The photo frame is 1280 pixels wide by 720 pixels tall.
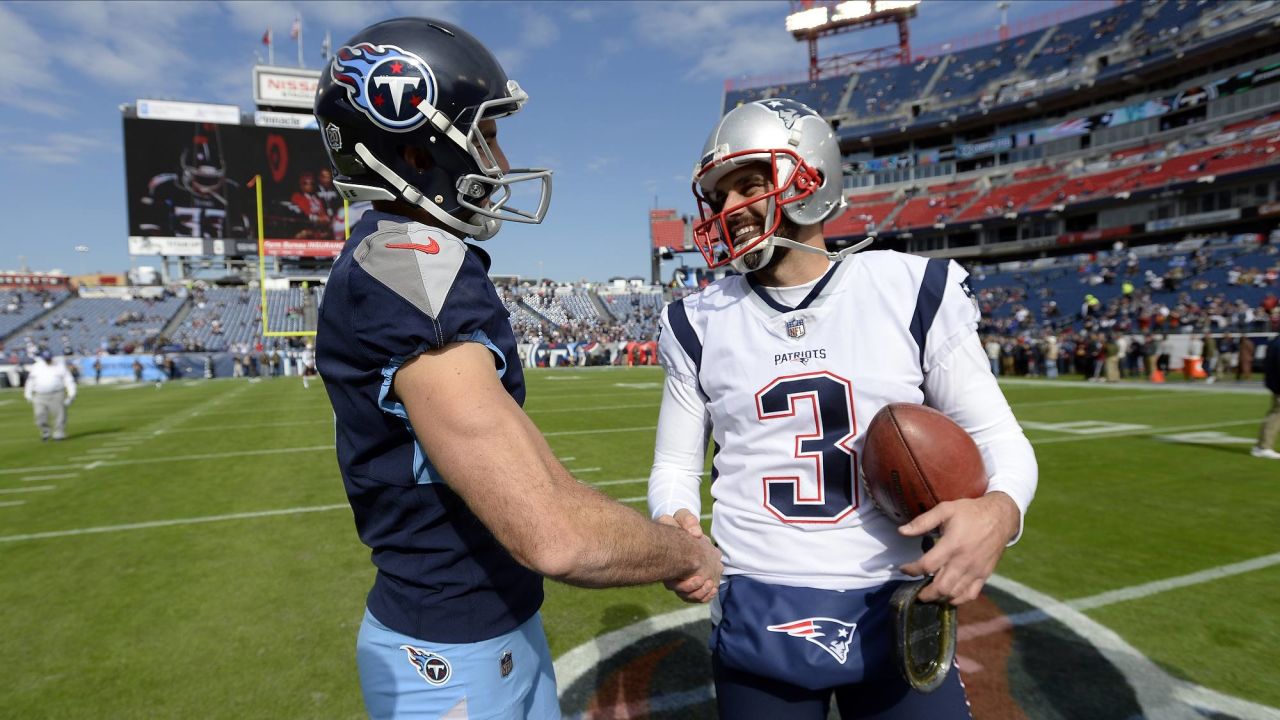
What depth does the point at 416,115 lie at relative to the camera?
155cm

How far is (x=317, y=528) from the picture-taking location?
556 cm

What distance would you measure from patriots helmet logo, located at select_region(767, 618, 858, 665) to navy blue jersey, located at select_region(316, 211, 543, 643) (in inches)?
25.7

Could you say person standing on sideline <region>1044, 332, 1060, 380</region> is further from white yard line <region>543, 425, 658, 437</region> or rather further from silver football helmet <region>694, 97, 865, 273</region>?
silver football helmet <region>694, 97, 865, 273</region>

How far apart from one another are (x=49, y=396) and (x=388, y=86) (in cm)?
1322

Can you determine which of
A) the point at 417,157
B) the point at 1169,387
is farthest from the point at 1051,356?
the point at 417,157

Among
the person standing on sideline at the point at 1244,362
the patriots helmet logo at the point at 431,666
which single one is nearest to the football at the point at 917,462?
the patriots helmet logo at the point at 431,666

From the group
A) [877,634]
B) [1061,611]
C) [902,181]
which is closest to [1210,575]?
[1061,611]

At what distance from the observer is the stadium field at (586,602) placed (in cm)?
296

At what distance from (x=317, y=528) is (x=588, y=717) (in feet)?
12.1

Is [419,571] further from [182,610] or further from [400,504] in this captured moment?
[182,610]

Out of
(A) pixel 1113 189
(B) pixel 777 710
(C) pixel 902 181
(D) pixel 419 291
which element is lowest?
(B) pixel 777 710

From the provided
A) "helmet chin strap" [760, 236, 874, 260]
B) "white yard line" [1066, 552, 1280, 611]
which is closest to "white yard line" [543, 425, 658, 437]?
"white yard line" [1066, 552, 1280, 611]

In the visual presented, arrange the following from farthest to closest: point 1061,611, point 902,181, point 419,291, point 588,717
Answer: point 902,181 < point 1061,611 < point 588,717 < point 419,291

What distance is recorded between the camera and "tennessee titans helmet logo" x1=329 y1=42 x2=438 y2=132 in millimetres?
1543
